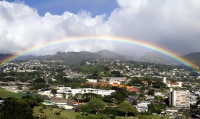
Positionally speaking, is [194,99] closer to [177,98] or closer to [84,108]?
[177,98]

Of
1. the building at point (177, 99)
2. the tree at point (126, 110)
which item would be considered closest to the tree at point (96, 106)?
the tree at point (126, 110)

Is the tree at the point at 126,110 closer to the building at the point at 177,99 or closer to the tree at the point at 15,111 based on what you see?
the tree at the point at 15,111

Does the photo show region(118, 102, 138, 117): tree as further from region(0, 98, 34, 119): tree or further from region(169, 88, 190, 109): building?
region(169, 88, 190, 109): building

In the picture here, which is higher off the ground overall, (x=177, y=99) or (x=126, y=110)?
(x=177, y=99)

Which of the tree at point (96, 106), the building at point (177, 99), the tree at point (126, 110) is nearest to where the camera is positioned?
the tree at point (126, 110)

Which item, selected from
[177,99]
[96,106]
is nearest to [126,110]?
[96,106]

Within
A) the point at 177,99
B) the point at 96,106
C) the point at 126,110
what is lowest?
the point at 126,110

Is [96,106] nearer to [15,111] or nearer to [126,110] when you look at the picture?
[126,110]

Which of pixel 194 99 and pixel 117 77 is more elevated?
pixel 117 77

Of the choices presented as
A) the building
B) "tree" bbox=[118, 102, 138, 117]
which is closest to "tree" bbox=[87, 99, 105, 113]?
"tree" bbox=[118, 102, 138, 117]

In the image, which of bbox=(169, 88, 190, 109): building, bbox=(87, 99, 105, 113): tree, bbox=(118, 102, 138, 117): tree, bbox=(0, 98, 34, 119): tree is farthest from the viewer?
bbox=(169, 88, 190, 109): building

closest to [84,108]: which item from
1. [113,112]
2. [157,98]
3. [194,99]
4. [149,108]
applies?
[113,112]
